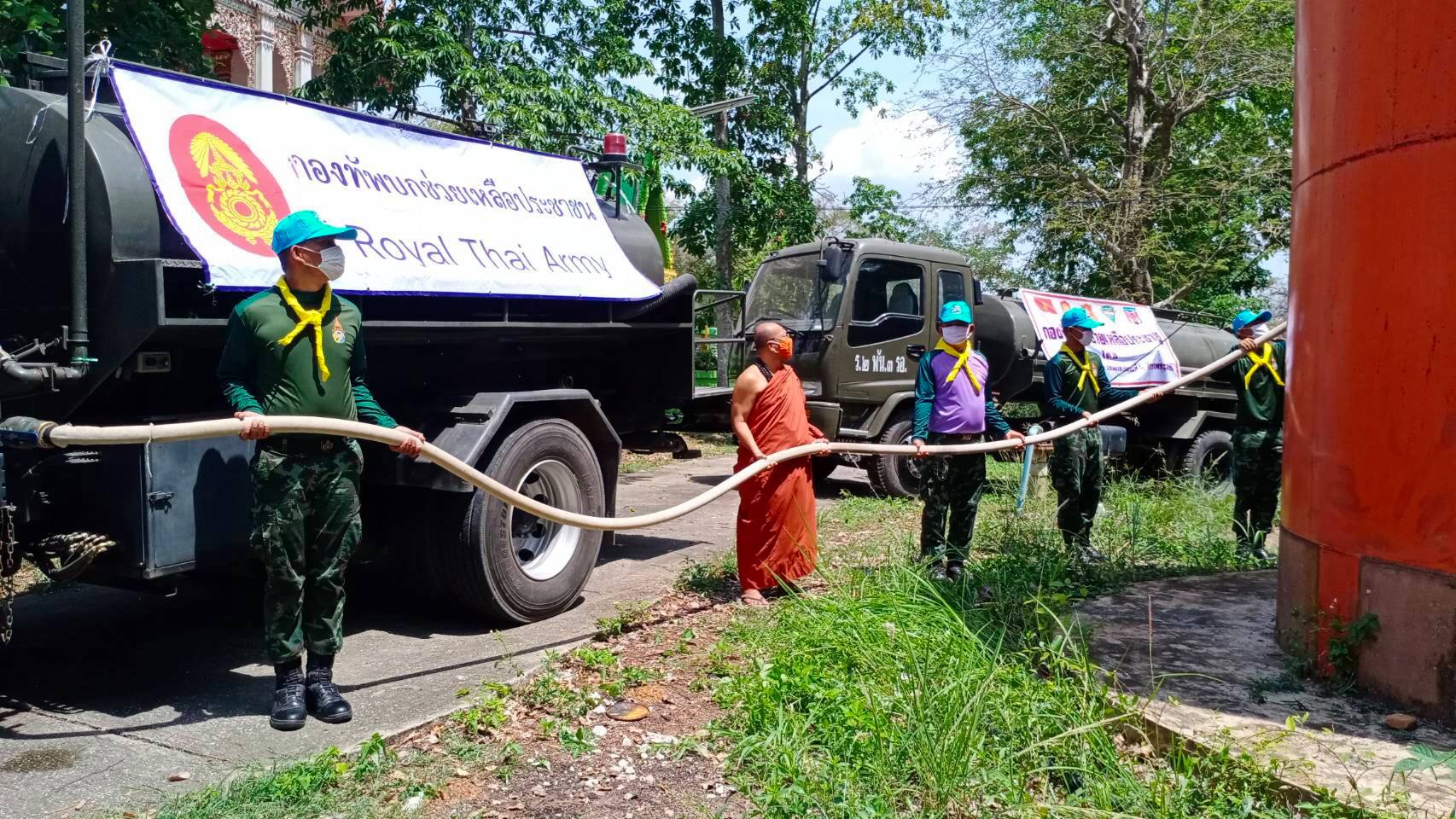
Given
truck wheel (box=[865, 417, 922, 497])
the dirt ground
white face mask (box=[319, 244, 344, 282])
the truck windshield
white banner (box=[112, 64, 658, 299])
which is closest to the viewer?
the dirt ground

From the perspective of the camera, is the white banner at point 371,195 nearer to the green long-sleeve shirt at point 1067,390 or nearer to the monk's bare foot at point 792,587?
the monk's bare foot at point 792,587

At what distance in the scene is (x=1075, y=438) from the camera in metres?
6.84

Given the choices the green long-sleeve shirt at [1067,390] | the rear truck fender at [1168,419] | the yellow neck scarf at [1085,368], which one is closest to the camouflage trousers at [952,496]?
the green long-sleeve shirt at [1067,390]

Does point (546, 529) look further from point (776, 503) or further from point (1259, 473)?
point (1259, 473)

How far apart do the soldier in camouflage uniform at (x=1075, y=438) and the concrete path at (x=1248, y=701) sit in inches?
64.8

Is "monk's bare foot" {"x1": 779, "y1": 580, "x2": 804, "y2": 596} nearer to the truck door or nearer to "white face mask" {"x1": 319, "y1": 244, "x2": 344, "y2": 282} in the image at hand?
"white face mask" {"x1": 319, "y1": 244, "x2": 344, "y2": 282}

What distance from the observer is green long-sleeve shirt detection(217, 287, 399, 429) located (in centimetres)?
397

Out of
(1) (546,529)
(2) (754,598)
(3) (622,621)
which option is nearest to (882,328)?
(2) (754,598)

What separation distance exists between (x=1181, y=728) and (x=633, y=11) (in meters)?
13.9

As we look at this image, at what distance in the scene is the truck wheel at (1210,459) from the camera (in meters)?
11.3

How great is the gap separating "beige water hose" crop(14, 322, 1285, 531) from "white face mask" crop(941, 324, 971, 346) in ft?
1.99

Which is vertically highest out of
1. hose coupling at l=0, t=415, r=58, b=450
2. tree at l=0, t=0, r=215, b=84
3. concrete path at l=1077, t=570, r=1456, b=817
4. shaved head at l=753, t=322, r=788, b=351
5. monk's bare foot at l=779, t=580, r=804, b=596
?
tree at l=0, t=0, r=215, b=84

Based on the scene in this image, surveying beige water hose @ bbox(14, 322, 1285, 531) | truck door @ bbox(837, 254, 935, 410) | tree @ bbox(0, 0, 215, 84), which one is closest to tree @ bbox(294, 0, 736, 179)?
tree @ bbox(0, 0, 215, 84)

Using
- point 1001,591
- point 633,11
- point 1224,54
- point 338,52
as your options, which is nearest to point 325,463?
point 1001,591
